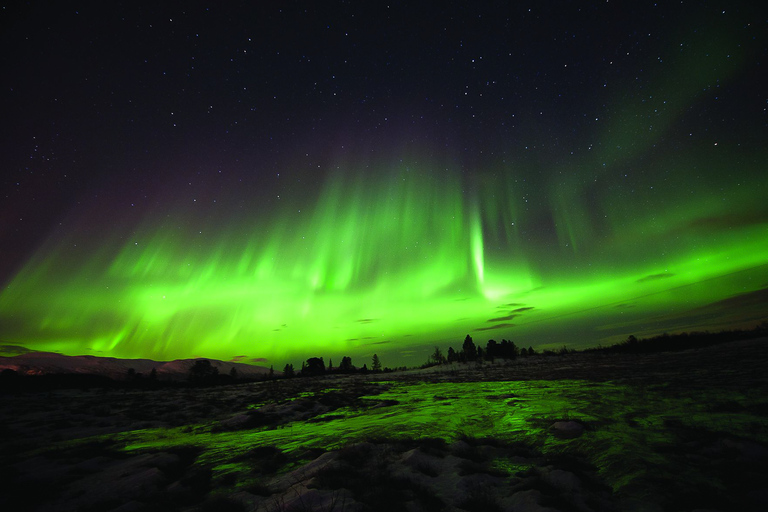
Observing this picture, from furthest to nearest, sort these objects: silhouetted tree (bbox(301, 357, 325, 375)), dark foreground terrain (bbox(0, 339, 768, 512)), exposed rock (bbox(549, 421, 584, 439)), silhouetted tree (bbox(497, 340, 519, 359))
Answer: silhouetted tree (bbox(497, 340, 519, 359)) → silhouetted tree (bbox(301, 357, 325, 375)) → exposed rock (bbox(549, 421, 584, 439)) → dark foreground terrain (bbox(0, 339, 768, 512))

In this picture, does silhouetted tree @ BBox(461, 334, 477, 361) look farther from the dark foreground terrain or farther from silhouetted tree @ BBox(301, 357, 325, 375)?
the dark foreground terrain

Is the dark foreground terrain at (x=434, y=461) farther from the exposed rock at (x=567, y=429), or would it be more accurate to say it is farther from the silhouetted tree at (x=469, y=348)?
the silhouetted tree at (x=469, y=348)

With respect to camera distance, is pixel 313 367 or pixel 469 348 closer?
pixel 313 367

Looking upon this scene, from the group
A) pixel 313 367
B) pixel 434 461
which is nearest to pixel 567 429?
pixel 434 461

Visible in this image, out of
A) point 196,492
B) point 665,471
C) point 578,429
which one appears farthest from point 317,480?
point 578,429

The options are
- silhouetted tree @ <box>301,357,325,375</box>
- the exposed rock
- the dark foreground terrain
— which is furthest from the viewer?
silhouetted tree @ <box>301,357,325,375</box>

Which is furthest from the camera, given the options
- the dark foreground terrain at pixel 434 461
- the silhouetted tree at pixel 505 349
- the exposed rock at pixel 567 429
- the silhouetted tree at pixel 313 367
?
the silhouetted tree at pixel 505 349

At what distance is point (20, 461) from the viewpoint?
6.84 m

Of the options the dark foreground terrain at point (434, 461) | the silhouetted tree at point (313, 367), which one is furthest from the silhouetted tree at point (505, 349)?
the dark foreground terrain at point (434, 461)

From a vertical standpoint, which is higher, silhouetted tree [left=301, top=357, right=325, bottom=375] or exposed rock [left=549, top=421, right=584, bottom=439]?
exposed rock [left=549, top=421, right=584, bottom=439]

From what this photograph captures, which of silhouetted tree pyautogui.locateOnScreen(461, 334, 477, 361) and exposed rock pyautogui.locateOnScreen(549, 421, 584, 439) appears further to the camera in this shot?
silhouetted tree pyautogui.locateOnScreen(461, 334, 477, 361)

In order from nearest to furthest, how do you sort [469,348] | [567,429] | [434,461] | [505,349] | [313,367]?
[434,461]
[567,429]
[313,367]
[505,349]
[469,348]

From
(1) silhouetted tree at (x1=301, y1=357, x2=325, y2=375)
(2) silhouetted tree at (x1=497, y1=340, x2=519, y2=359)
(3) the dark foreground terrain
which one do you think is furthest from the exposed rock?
(2) silhouetted tree at (x1=497, y1=340, x2=519, y2=359)

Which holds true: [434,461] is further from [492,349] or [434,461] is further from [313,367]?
[492,349]
